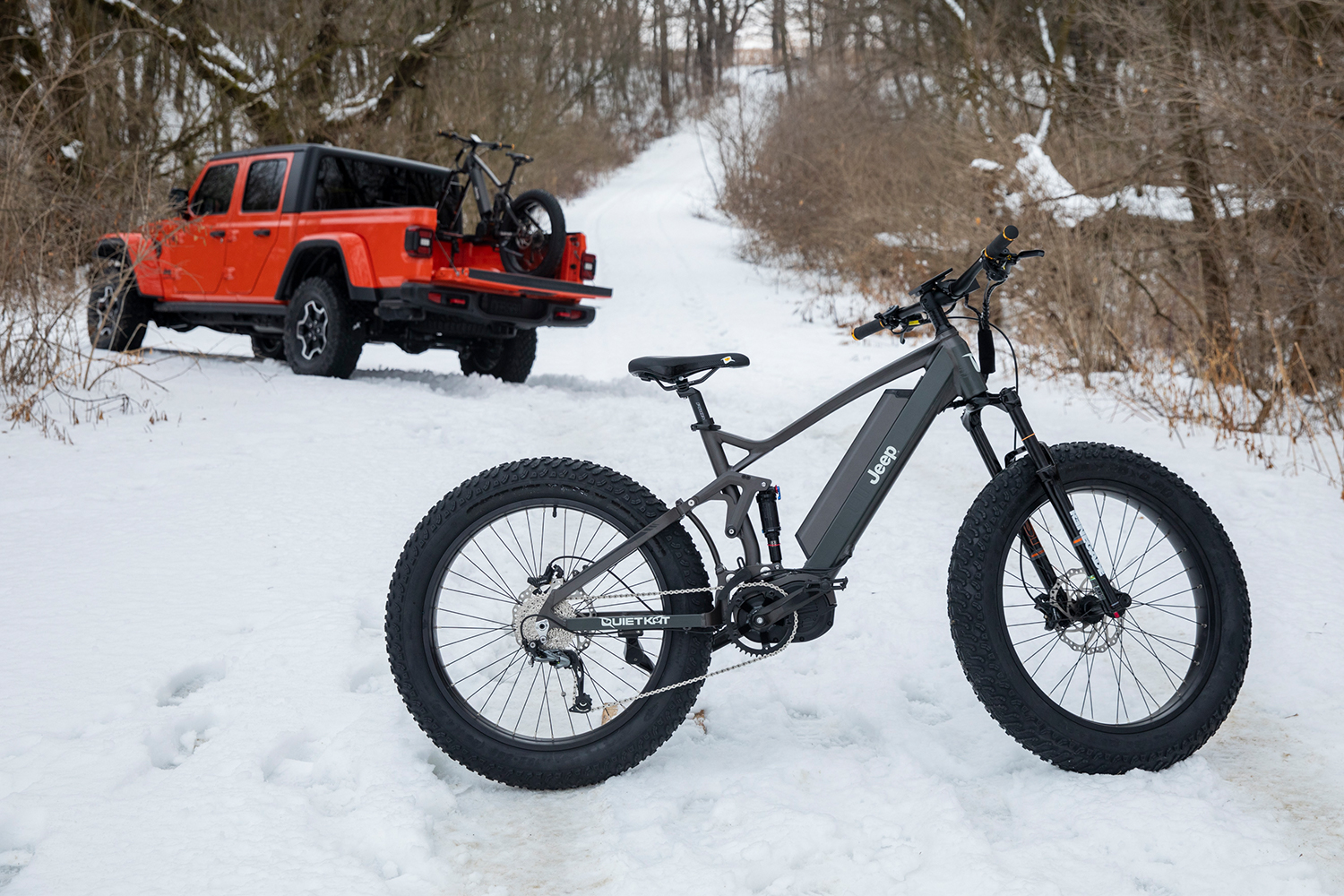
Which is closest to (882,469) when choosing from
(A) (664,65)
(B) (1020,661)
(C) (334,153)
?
(B) (1020,661)

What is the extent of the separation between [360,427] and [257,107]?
32.8 ft

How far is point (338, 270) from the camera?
7.78 meters

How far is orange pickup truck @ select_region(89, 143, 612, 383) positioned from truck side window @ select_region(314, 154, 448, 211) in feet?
0.03

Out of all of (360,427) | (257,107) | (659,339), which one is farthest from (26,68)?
(360,427)

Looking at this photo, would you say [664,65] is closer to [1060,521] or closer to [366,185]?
[366,185]

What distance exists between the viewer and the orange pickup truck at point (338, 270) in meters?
7.16

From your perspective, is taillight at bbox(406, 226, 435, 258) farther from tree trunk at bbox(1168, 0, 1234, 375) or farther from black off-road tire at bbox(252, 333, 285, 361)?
tree trunk at bbox(1168, 0, 1234, 375)

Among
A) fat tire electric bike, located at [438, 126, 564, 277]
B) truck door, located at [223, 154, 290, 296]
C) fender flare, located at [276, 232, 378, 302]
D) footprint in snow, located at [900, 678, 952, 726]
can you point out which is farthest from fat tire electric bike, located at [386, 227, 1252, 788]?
truck door, located at [223, 154, 290, 296]

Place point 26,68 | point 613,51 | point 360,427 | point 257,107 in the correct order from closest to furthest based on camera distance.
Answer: point 360,427 < point 26,68 < point 257,107 < point 613,51

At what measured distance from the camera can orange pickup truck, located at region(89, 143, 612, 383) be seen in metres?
7.16

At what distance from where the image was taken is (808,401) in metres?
7.54

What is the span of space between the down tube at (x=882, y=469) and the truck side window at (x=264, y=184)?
276 inches

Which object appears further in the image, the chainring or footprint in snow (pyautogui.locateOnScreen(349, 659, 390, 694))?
footprint in snow (pyautogui.locateOnScreen(349, 659, 390, 694))

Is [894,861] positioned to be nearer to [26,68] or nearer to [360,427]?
[360,427]
